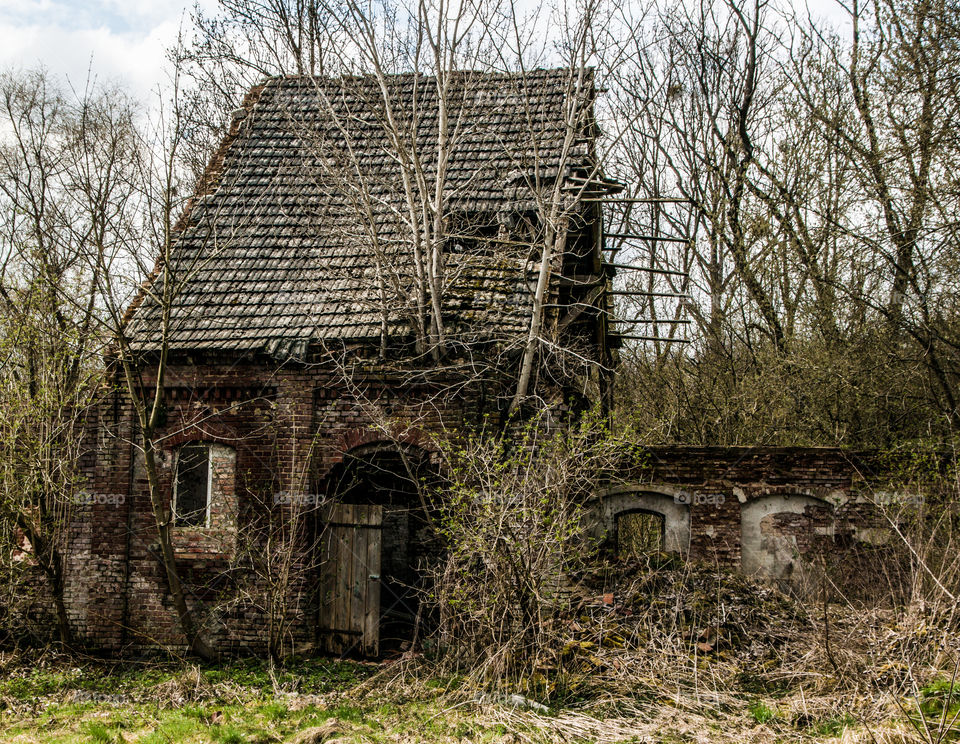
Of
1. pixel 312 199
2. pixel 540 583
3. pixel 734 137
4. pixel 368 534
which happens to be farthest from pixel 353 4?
pixel 734 137

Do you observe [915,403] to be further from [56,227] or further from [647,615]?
[56,227]

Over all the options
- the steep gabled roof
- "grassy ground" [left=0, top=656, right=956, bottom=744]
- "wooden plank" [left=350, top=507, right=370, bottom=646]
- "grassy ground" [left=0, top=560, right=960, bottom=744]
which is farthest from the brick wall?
"grassy ground" [left=0, top=656, right=956, bottom=744]

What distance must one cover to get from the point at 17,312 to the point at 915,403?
547 inches

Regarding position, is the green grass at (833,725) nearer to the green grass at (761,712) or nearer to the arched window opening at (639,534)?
the green grass at (761,712)

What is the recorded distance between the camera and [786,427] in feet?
52.6

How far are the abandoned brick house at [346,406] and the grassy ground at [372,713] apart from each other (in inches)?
52.5

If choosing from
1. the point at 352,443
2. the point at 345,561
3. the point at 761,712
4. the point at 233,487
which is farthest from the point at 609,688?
the point at 233,487

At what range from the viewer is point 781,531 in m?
13.2

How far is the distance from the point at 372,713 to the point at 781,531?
726 centimetres

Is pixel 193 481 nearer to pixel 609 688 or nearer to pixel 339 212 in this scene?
pixel 339 212

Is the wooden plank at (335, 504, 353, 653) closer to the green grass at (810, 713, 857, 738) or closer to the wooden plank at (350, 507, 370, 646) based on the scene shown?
the wooden plank at (350, 507, 370, 646)

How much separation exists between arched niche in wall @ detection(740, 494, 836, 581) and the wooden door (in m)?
5.72

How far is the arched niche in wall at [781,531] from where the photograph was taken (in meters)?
13.1

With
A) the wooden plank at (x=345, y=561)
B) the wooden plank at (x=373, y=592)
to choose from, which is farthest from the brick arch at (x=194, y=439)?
the wooden plank at (x=373, y=592)
